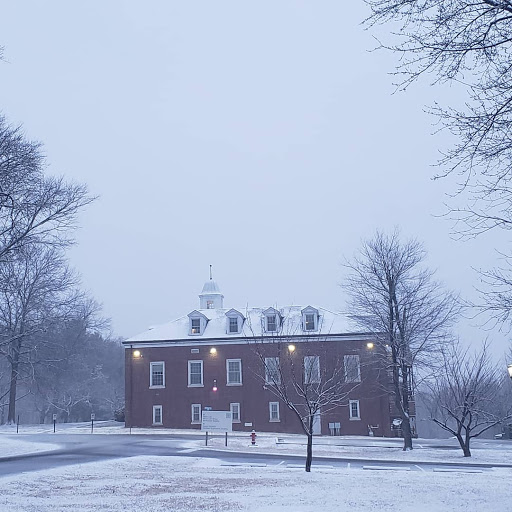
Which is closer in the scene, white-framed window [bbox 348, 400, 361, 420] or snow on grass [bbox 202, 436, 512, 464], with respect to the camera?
snow on grass [bbox 202, 436, 512, 464]

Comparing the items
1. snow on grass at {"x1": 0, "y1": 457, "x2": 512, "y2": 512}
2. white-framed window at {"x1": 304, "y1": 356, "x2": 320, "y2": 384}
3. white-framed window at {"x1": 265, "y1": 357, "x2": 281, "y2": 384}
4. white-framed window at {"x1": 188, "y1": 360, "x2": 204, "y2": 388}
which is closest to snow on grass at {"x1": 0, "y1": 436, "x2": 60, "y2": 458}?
snow on grass at {"x1": 0, "y1": 457, "x2": 512, "y2": 512}

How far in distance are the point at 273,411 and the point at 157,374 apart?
9.24m

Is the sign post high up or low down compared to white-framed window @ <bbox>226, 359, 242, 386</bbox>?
down

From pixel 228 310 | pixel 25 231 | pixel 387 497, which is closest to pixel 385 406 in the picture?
pixel 228 310

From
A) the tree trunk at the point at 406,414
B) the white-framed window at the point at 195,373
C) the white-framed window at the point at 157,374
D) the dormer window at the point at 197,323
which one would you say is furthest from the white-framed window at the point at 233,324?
the tree trunk at the point at 406,414

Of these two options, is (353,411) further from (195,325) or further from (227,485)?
(227,485)

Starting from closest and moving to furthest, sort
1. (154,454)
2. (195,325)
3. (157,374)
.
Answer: (154,454) < (157,374) < (195,325)

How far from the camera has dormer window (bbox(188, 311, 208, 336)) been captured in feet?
169

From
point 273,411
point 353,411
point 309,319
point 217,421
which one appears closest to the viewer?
point 217,421

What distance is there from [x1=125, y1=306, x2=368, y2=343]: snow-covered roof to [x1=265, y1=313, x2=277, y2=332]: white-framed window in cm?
50

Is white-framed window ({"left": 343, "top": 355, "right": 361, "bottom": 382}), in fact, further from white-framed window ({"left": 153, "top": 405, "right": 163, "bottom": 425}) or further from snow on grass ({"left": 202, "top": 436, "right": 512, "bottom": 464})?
white-framed window ({"left": 153, "top": 405, "right": 163, "bottom": 425})

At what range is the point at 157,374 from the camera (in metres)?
50.7

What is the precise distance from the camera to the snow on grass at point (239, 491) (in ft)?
39.0

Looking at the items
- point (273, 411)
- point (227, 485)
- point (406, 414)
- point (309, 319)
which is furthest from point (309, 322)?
point (227, 485)
